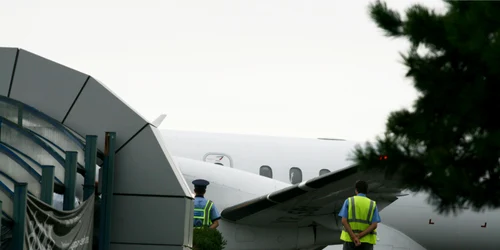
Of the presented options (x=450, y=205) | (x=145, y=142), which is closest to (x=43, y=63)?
(x=145, y=142)

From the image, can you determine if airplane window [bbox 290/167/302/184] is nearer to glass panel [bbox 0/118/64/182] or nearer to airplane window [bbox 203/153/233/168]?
airplane window [bbox 203/153/233/168]

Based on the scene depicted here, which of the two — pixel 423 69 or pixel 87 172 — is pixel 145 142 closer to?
pixel 87 172

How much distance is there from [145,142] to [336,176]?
4049mm

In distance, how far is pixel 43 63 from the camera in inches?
505

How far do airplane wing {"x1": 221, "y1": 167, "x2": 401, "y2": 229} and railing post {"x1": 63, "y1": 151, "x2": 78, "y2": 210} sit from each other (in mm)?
5335

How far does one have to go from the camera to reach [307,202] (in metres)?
17.8

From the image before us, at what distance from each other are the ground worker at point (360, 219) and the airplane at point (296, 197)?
1.78 m

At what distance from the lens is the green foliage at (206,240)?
14898 mm

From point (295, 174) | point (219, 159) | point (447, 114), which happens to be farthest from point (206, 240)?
point (447, 114)

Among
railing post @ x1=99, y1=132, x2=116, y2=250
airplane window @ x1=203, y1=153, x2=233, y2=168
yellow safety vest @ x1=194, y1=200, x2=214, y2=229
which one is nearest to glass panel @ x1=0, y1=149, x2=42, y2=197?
railing post @ x1=99, y1=132, x2=116, y2=250

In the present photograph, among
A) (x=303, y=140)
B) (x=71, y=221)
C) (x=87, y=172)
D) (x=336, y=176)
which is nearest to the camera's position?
(x=71, y=221)

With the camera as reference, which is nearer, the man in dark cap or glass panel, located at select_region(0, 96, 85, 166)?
glass panel, located at select_region(0, 96, 85, 166)

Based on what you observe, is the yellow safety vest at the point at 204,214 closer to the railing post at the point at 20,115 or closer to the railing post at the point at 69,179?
the railing post at the point at 20,115

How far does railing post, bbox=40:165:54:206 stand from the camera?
10.6 metres
